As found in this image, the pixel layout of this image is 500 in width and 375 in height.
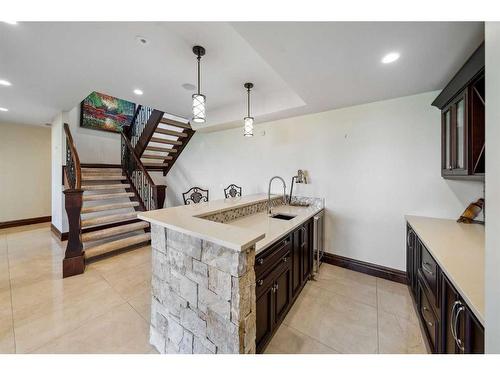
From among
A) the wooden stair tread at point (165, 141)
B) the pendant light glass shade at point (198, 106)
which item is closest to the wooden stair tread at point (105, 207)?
the wooden stair tread at point (165, 141)

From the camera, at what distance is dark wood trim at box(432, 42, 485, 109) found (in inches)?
55.3

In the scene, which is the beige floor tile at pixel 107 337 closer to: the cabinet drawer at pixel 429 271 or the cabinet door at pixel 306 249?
the cabinet door at pixel 306 249

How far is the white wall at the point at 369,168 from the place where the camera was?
238 centimetres

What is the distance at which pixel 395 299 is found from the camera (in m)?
2.24

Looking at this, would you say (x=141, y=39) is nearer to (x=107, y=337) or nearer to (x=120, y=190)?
(x=107, y=337)

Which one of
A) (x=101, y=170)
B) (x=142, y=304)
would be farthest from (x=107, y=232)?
(x=101, y=170)

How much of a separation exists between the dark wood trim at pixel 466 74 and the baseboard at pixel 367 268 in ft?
6.92

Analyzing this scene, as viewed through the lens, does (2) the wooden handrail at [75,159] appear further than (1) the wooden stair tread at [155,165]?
No

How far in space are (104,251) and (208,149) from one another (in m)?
2.82

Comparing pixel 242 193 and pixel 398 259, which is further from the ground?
→ pixel 242 193

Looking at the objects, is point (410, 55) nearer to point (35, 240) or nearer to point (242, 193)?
point (242, 193)

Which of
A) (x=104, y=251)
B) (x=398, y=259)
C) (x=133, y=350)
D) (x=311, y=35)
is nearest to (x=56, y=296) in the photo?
(x=104, y=251)

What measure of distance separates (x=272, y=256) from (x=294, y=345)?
806mm

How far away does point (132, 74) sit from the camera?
2418 mm
